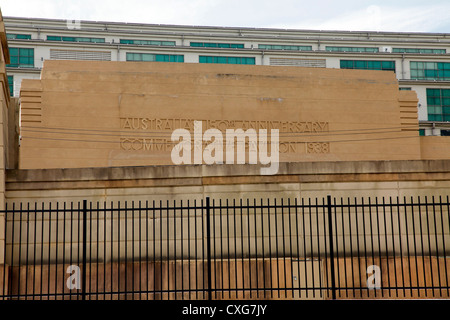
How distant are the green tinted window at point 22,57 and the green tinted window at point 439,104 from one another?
41.5m

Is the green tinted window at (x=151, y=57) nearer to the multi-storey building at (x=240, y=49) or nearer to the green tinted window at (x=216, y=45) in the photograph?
the multi-storey building at (x=240, y=49)

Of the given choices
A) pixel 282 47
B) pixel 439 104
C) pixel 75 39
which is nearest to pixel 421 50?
pixel 439 104

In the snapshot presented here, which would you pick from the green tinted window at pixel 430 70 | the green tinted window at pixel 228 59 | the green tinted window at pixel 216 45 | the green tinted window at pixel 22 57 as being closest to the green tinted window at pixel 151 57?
the green tinted window at pixel 228 59

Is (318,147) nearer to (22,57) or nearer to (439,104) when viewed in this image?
(439,104)

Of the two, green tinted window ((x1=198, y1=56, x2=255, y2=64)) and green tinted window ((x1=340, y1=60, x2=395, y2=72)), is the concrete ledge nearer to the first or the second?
green tinted window ((x1=198, y1=56, x2=255, y2=64))

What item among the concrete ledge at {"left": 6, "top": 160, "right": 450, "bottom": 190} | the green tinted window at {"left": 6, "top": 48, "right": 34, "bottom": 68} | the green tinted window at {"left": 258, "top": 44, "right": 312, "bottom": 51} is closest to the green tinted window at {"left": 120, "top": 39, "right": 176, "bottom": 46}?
the green tinted window at {"left": 6, "top": 48, "right": 34, "bottom": 68}

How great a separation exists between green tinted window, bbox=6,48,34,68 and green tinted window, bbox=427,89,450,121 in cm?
4154

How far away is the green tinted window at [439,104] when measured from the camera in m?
67.6

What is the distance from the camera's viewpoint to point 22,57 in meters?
65.4

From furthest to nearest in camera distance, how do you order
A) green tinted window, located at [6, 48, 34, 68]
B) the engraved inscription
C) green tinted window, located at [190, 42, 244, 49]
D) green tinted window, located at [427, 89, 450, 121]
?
green tinted window, located at [190, 42, 244, 49], green tinted window, located at [427, 89, 450, 121], green tinted window, located at [6, 48, 34, 68], the engraved inscription

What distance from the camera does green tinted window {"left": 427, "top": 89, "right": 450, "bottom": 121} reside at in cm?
6756

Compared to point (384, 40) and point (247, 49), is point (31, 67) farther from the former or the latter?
A: point (384, 40)
